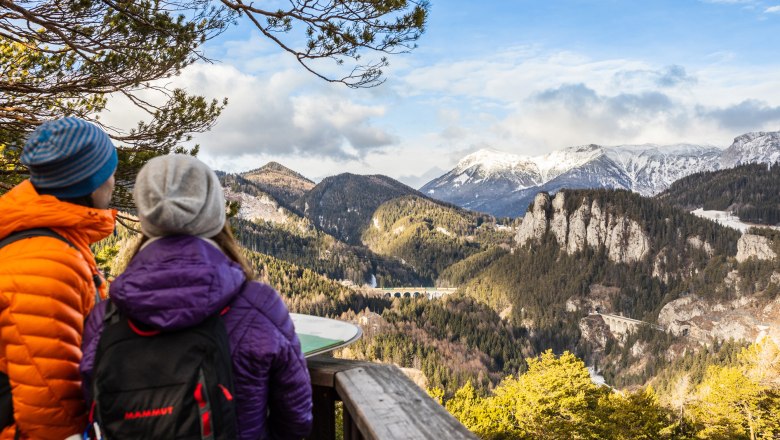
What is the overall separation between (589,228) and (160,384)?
16680cm

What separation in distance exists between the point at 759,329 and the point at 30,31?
125835 mm

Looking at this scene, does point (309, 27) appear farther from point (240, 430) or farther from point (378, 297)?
point (378, 297)

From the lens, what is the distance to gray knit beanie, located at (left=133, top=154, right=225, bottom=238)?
1.48 meters

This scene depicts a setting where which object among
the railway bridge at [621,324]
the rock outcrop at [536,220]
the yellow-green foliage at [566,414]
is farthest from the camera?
the rock outcrop at [536,220]

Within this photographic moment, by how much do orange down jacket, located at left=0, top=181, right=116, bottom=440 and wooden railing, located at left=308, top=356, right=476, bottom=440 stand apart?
0.87 m

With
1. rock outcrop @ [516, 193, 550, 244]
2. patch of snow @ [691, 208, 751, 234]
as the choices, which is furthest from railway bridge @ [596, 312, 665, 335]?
patch of snow @ [691, 208, 751, 234]

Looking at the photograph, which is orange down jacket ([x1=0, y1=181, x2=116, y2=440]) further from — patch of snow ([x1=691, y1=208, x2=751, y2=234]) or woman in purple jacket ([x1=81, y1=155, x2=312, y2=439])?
patch of snow ([x1=691, y1=208, x2=751, y2=234])

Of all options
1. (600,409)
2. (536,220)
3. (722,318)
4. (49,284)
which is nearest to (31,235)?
(49,284)

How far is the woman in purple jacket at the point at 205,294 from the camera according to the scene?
1.36 meters

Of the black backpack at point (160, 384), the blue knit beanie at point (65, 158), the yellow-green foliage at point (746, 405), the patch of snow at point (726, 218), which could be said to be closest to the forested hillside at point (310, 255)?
the patch of snow at point (726, 218)

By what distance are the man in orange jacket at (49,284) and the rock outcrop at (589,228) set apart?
159039 millimetres

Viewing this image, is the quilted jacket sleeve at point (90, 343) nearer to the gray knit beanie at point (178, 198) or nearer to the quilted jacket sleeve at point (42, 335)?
the quilted jacket sleeve at point (42, 335)

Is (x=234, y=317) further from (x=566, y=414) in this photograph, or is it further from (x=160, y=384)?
(x=566, y=414)

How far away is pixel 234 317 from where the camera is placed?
151 cm
